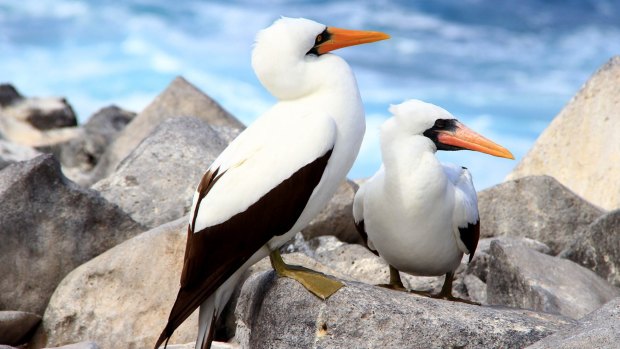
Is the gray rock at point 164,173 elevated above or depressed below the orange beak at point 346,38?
below

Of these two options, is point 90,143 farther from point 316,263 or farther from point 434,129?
point 434,129

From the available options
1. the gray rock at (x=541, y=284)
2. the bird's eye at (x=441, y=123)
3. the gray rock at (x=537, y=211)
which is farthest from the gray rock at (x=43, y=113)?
the bird's eye at (x=441, y=123)

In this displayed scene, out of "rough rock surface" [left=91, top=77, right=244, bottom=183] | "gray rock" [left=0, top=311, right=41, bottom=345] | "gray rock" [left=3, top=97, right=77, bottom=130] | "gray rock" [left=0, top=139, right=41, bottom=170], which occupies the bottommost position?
"gray rock" [left=3, top=97, right=77, bottom=130]

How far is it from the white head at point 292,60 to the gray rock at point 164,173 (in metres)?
4.39

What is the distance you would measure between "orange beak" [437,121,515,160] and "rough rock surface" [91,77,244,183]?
838 cm

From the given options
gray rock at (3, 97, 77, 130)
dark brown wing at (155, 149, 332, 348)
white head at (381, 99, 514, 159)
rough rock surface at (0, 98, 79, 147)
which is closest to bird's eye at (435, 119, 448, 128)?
white head at (381, 99, 514, 159)

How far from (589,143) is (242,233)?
28.7 feet

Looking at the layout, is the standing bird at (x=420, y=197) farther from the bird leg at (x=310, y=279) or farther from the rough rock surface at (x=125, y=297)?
the rough rock surface at (x=125, y=297)

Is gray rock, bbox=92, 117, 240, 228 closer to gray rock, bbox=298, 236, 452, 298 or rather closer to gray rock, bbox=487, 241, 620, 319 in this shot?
gray rock, bbox=298, 236, 452, 298

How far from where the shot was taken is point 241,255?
6449mm

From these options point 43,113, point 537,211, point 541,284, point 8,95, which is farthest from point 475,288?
point 8,95

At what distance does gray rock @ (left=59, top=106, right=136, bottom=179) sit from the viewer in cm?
1989

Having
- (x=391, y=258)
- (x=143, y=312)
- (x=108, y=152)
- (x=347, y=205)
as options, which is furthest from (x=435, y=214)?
(x=108, y=152)

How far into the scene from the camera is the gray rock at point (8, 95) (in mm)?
23156
